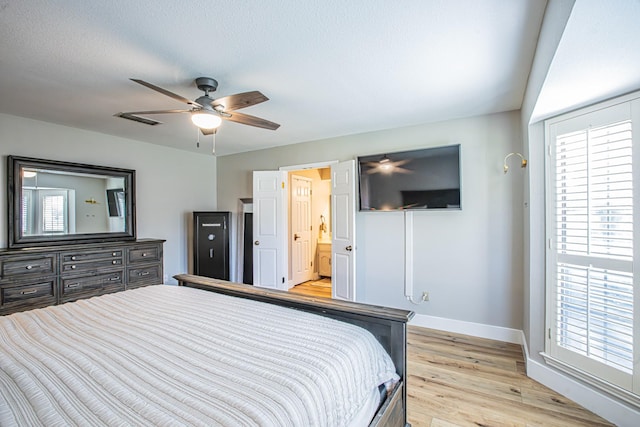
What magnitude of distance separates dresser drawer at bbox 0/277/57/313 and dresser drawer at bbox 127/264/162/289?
75cm

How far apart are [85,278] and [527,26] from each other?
456 cm

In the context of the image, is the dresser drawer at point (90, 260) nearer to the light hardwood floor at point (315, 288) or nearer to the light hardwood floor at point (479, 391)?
the light hardwood floor at point (315, 288)

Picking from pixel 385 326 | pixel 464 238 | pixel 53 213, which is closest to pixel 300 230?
pixel 464 238

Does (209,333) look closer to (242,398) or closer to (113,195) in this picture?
(242,398)

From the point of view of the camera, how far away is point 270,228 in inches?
179

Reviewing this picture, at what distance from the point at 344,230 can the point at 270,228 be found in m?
1.30

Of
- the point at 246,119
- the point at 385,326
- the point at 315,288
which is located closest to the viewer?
the point at 385,326

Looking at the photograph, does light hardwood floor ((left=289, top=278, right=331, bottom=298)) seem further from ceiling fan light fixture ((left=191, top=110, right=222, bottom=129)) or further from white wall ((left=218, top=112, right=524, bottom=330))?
ceiling fan light fixture ((left=191, top=110, right=222, bottom=129))

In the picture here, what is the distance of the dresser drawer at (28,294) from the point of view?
2.79m

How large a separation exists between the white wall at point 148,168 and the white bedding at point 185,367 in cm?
245

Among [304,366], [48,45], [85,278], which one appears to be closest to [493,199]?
[304,366]

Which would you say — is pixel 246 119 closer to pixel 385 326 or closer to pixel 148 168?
pixel 385 326

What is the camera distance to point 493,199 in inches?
123

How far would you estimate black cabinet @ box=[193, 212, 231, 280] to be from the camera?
15.2 feet
